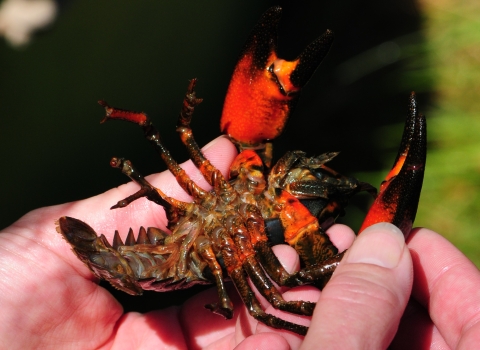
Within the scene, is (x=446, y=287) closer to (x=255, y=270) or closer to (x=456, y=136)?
(x=255, y=270)

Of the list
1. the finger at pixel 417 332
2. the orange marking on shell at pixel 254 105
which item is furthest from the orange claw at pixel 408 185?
the orange marking on shell at pixel 254 105

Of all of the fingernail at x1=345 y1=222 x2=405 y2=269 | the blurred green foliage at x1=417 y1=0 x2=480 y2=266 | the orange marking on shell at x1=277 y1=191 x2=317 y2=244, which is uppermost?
the fingernail at x1=345 y1=222 x2=405 y2=269

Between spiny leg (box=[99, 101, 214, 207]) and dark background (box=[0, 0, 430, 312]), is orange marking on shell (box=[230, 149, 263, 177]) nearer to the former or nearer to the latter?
spiny leg (box=[99, 101, 214, 207])

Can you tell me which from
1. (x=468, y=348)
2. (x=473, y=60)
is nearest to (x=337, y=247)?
(x=468, y=348)

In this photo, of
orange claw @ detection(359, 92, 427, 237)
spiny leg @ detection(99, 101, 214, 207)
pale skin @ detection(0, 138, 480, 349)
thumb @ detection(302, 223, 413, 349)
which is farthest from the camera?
spiny leg @ detection(99, 101, 214, 207)

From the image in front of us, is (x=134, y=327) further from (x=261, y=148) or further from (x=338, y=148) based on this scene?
(x=338, y=148)

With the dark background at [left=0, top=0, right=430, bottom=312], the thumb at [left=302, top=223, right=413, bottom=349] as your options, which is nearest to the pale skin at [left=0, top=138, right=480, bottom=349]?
the thumb at [left=302, top=223, right=413, bottom=349]

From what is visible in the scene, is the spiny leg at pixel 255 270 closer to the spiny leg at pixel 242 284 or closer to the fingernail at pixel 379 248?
the spiny leg at pixel 242 284
